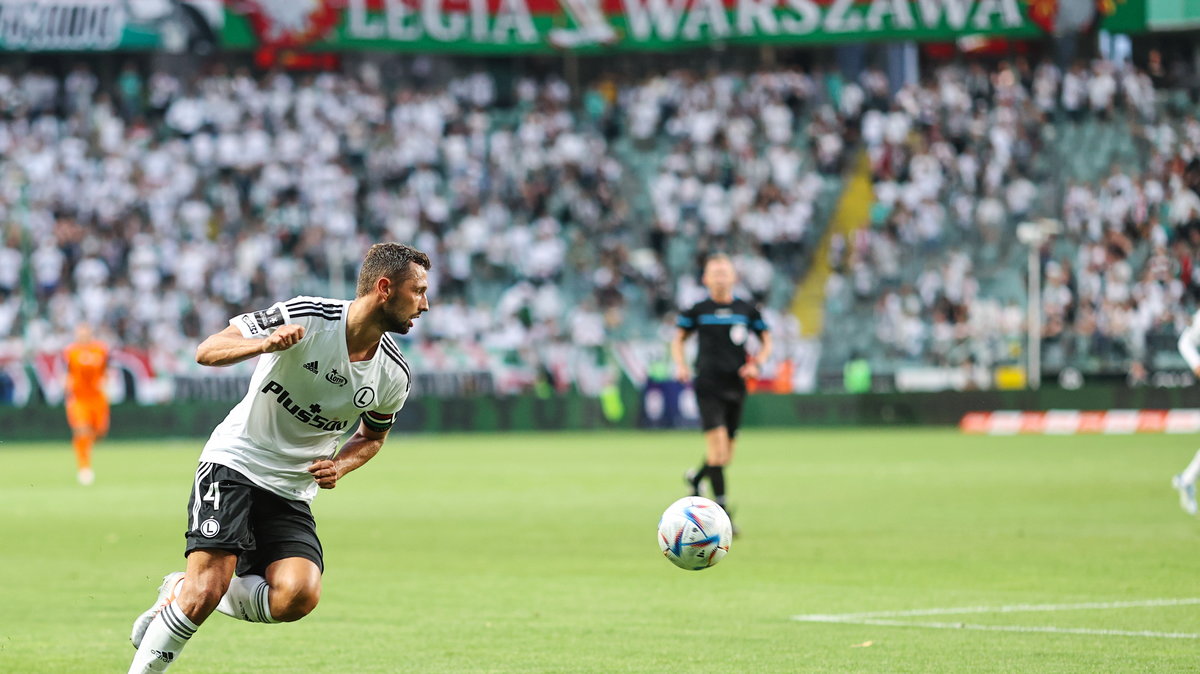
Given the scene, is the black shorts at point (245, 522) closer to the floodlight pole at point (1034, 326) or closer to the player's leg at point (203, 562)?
the player's leg at point (203, 562)

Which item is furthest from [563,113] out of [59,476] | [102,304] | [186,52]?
[59,476]

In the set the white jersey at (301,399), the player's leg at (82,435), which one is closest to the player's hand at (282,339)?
the white jersey at (301,399)

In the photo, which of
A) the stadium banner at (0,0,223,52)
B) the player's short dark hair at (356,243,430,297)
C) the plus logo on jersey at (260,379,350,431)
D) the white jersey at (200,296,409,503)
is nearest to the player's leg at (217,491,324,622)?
the white jersey at (200,296,409,503)

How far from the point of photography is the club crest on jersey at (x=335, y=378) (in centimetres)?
752

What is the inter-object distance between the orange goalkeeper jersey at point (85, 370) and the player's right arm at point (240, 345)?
19152 mm

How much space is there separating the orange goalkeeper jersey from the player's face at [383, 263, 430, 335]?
62.2 ft

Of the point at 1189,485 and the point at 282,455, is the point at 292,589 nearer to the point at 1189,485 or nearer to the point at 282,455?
the point at 282,455

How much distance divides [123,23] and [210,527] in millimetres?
36826

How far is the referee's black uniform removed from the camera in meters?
16.4

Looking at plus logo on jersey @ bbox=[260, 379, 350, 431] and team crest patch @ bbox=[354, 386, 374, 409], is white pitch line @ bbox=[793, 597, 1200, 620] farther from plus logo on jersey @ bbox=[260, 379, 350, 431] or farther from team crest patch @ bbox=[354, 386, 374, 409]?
plus logo on jersey @ bbox=[260, 379, 350, 431]

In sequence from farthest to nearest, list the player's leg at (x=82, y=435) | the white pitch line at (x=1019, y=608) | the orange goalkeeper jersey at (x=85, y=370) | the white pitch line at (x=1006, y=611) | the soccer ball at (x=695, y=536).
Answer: the orange goalkeeper jersey at (x=85, y=370) → the player's leg at (x=82, y=435) → the white pitch line at (x=1019, y=608) → the white pitch line at (x=1006, y=611) → the soccer ball at (x=695, y=536)

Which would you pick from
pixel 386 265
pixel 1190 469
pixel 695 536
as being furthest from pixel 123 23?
pixel 386 265

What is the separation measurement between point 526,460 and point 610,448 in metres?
3.51

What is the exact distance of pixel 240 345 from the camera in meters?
6.98
